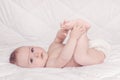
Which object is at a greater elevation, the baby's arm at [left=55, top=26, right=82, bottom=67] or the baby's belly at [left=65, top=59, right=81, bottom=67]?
the baby's arm at [left=55, top=26, right=82, bottom=67]

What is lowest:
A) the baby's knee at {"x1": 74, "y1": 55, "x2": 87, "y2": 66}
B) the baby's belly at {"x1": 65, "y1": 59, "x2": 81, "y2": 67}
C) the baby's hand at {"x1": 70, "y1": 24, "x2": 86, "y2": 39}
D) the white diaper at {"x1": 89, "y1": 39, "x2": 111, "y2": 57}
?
the baby's belly at {"x1": 65, "y1": 59, "x2": 81, "y2": 67}

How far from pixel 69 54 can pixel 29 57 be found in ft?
0.65

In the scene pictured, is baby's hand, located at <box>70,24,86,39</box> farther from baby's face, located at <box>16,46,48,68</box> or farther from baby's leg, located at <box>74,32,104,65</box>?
baby's face, located at <box>16,46,48,68</box>

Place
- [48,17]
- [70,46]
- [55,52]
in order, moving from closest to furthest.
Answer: [70,46] < [55,52] < [48,17]

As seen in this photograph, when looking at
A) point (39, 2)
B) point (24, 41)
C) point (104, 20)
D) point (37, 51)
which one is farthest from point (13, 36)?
point (104, 20)

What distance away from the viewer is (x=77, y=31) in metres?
1.32

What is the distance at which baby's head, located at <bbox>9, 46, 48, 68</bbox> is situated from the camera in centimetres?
137

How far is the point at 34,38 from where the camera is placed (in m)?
1.79

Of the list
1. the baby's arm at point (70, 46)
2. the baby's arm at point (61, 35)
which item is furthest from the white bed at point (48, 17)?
the baby's arm at point (70, 46)

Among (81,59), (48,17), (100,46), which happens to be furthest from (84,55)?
(48,17)

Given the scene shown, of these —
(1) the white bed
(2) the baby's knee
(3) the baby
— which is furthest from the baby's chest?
(1) the white bed

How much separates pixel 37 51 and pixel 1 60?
211 millimetres

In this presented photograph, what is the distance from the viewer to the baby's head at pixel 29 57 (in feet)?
4.49

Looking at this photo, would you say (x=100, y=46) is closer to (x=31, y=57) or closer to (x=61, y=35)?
(x=61, y=35)
